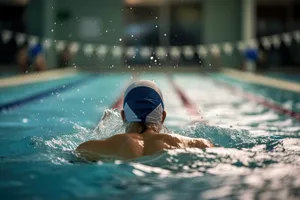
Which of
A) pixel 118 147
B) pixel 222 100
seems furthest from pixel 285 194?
pixel 222 100

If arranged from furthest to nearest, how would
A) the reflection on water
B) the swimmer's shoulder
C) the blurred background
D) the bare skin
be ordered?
the blurred background < the swimmer's shoulder < the bare skin < the reflection on water

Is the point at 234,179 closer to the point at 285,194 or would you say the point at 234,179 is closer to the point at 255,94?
the point at 285,194

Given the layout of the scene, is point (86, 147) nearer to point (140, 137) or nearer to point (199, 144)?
point (140, 137)

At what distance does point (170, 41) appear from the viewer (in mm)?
18734

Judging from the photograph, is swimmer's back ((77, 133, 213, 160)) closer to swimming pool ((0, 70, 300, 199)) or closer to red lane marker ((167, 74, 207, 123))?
swimming pool ((0, 70, 300, 199))

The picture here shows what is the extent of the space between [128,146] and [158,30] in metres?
16.2

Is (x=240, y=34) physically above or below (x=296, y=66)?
Answer: above

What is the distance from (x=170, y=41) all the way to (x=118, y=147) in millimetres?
16100

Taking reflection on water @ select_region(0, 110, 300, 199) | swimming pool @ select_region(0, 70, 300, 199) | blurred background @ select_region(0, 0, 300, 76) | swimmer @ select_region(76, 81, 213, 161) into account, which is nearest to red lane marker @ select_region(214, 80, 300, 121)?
swimming pool @ select_region(0, 70, 300, 199)

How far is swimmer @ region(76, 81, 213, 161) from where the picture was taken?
9.24 feet

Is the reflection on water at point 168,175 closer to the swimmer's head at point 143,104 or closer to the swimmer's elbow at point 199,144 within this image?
the swimmer's elbow at point 199,144

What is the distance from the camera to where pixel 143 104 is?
3008 millimetres

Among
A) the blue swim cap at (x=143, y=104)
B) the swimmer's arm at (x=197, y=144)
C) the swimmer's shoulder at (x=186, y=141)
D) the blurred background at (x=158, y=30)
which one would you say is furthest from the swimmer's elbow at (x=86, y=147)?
Answer: the blurred background at (x=158, y=30)

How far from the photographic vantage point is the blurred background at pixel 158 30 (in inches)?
707
